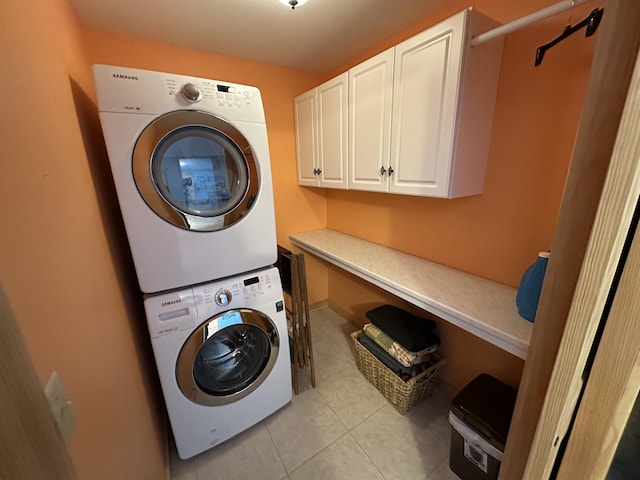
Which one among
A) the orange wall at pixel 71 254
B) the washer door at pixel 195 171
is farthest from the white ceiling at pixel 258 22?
the washer door at pixel 195 171

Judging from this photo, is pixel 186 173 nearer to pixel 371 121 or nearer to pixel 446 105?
pixel 371 121

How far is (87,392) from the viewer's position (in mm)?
575

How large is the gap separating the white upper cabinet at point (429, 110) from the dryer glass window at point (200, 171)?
80 cm

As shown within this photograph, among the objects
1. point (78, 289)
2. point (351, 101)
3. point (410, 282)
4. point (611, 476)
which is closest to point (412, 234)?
point (410, 282)

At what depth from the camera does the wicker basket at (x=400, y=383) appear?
4.76ft

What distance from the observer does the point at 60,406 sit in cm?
41

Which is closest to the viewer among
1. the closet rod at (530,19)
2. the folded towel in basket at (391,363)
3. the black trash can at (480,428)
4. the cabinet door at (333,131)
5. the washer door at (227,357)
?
the closet rod at (530,19)

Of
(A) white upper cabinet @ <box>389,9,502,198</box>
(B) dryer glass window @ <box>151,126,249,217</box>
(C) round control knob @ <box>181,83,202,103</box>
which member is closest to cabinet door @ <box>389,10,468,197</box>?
(A) white upper cabinet @ <box>389,9,502,198</box>

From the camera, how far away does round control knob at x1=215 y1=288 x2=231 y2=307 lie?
116cm

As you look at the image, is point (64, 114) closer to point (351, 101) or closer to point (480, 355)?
point (351, 101)

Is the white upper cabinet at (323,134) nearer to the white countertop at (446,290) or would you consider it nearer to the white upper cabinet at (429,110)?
the white upper cabinet at (429,110)

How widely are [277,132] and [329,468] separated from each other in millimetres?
2233

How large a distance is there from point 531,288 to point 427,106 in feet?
2.96

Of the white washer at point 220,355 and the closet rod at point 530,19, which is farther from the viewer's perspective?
the white washer at point 220,355
